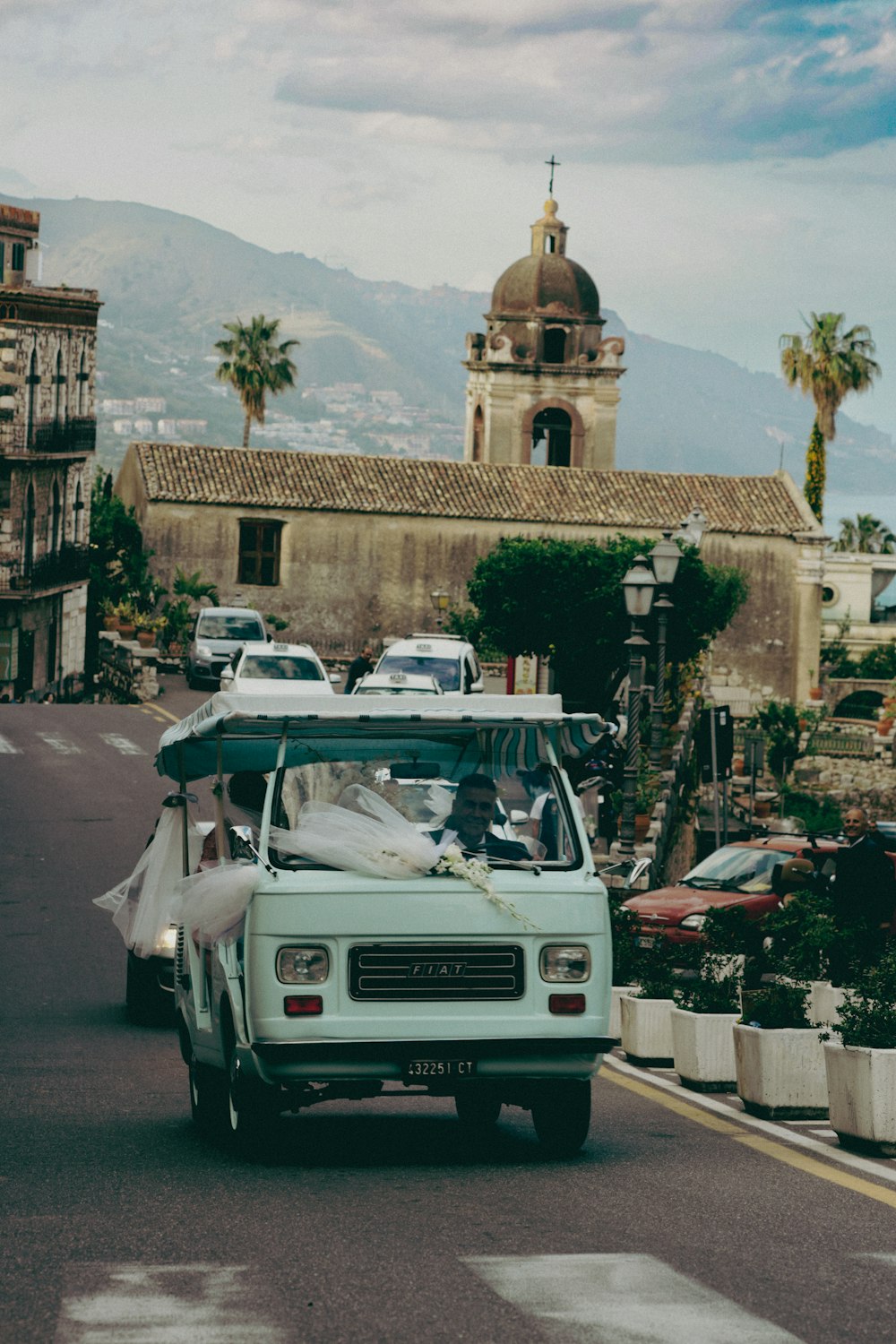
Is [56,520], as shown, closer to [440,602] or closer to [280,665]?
[440,602]

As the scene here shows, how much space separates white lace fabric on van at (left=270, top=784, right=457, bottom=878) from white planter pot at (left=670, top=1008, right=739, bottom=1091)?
3.85 metres

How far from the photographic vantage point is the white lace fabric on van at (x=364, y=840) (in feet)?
30.6

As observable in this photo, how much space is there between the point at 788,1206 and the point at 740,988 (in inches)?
199

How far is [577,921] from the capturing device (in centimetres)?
941

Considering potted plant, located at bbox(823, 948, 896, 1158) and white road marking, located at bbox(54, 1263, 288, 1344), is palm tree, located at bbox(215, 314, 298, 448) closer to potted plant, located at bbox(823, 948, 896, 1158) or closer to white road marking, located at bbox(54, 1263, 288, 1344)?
potted plant, located at bbox(823, 948, 896, 1158)

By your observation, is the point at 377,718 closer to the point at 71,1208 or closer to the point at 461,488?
the point at 71,1208

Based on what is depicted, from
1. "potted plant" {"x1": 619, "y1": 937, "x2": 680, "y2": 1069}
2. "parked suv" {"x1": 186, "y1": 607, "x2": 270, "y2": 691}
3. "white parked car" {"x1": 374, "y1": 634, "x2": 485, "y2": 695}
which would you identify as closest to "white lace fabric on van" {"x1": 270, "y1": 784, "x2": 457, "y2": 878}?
"potted plant" {"x1": 619, "y1": 937, "x2": 680, "y2": 1069}

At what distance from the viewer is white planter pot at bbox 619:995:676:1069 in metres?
14.7

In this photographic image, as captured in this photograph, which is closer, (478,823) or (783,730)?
(478,823)

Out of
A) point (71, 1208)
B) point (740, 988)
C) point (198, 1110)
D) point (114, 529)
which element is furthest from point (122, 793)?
point (114, 529)

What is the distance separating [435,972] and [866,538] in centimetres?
12109

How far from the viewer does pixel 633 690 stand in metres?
27.9

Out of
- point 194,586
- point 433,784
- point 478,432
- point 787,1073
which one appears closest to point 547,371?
point 478,432

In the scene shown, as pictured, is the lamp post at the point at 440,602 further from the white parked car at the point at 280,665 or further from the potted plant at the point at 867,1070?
the potted plant at the point at 867,1070
